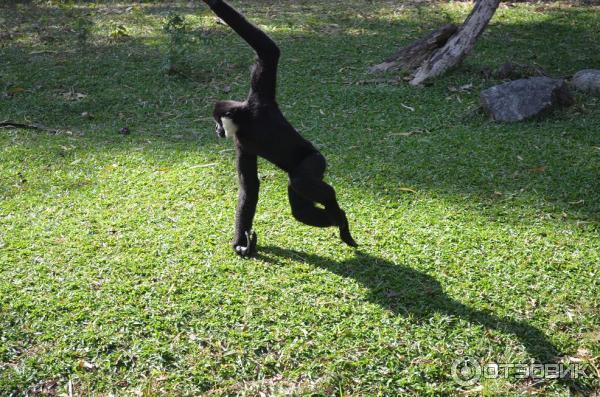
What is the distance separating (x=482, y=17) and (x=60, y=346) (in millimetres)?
6795

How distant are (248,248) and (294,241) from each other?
474 mm

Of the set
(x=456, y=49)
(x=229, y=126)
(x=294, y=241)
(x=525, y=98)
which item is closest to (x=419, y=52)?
(x=456, y=49)

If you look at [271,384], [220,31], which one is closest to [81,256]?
[271,384]

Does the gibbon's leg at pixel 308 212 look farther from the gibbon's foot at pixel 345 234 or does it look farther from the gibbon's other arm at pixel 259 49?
the gibbon's other arm at pixel 259 49

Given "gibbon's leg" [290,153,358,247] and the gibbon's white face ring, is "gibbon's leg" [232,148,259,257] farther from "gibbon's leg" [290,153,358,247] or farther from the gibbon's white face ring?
"gibbon's leg" [290,153,358,247]

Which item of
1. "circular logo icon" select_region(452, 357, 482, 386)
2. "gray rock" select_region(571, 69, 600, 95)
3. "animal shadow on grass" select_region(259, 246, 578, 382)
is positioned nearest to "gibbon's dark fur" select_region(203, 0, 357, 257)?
"animal shadow on grass" select_region(259, 246, 578, 382)

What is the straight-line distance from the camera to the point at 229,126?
420 cm

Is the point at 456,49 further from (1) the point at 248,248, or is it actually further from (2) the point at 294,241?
(1) the point at 248,248

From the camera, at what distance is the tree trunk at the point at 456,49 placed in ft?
26.9

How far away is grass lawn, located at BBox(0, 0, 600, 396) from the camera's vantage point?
3.55 meters

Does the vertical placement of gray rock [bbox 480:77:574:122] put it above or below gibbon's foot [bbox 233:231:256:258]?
above

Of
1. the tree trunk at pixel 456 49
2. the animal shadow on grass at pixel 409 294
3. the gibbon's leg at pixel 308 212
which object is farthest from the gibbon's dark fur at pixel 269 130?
the tree trunk at pixel 456 49

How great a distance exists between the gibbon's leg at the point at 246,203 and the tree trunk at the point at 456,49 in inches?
175

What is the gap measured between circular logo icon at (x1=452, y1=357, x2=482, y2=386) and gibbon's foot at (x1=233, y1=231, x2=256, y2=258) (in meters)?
1.73
